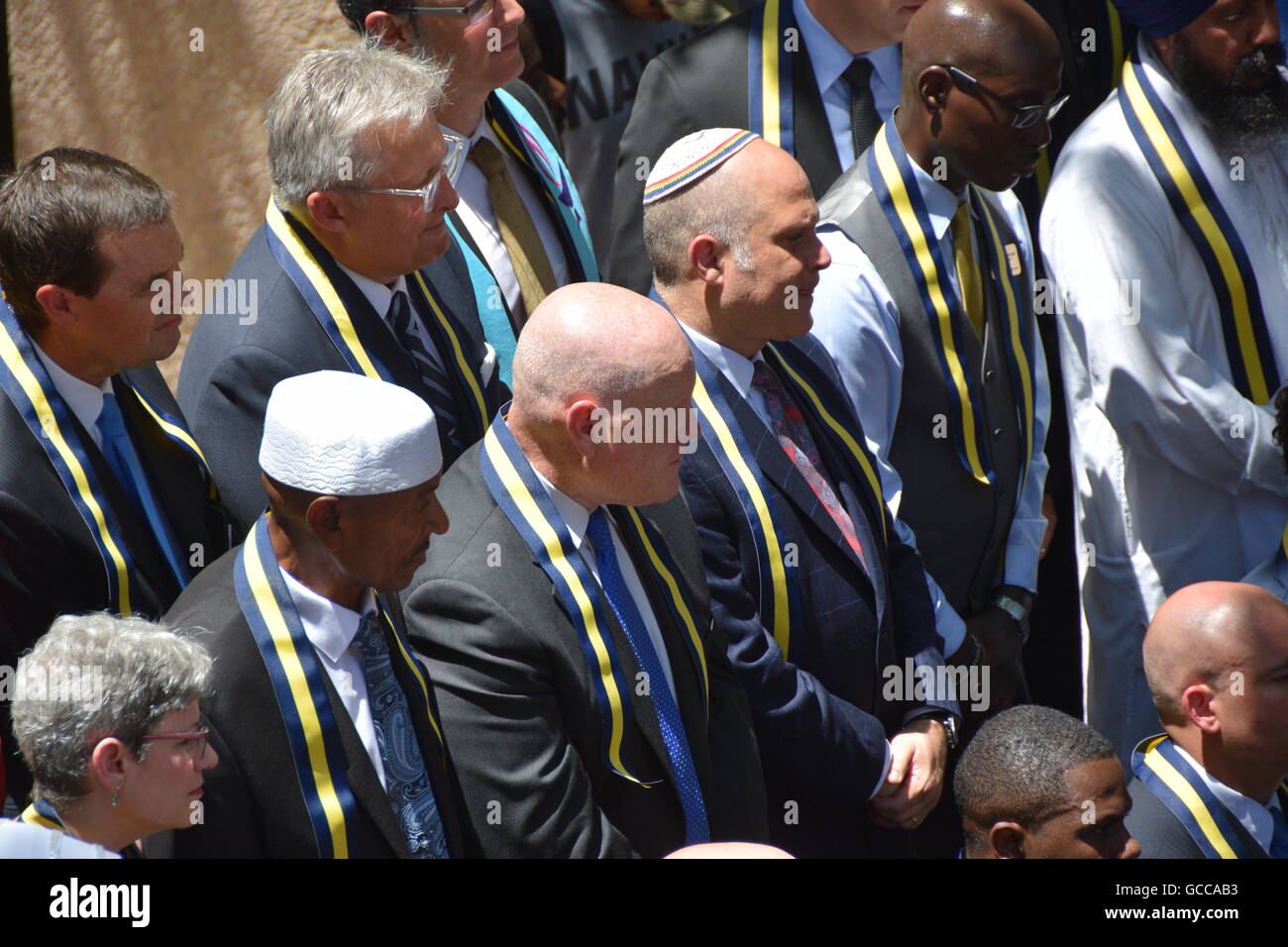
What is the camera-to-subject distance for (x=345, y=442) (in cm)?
279

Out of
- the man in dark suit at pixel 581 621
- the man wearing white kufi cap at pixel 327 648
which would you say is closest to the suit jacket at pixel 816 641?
the man in dark suit at pixel 581 621

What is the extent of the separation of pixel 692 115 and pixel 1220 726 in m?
2.11

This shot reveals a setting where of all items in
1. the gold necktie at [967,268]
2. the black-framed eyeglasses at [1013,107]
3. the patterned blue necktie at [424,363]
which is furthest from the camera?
the gold necktie at [967,268]

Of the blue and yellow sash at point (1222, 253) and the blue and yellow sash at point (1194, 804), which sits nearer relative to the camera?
the blue and yellow sash at point (1194, 804)

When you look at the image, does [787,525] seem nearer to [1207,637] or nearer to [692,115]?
[1207,637]

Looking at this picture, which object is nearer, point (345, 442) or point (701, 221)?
point (345, 442)

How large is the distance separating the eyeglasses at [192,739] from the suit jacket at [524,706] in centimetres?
49

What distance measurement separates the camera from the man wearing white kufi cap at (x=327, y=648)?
274cm

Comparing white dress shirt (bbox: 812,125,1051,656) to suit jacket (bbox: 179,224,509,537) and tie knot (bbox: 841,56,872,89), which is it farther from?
suit jacket (bbox: 179,224,509,537)

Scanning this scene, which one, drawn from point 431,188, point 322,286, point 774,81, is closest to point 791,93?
point 774,81

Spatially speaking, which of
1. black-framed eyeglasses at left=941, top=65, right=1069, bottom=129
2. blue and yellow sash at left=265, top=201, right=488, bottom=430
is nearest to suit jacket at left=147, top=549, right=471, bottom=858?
blue and yellow sash at left=265, top=201, right=488, bottom=430

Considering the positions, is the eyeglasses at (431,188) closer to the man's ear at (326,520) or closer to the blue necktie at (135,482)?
the blue necktie at (135,482)
